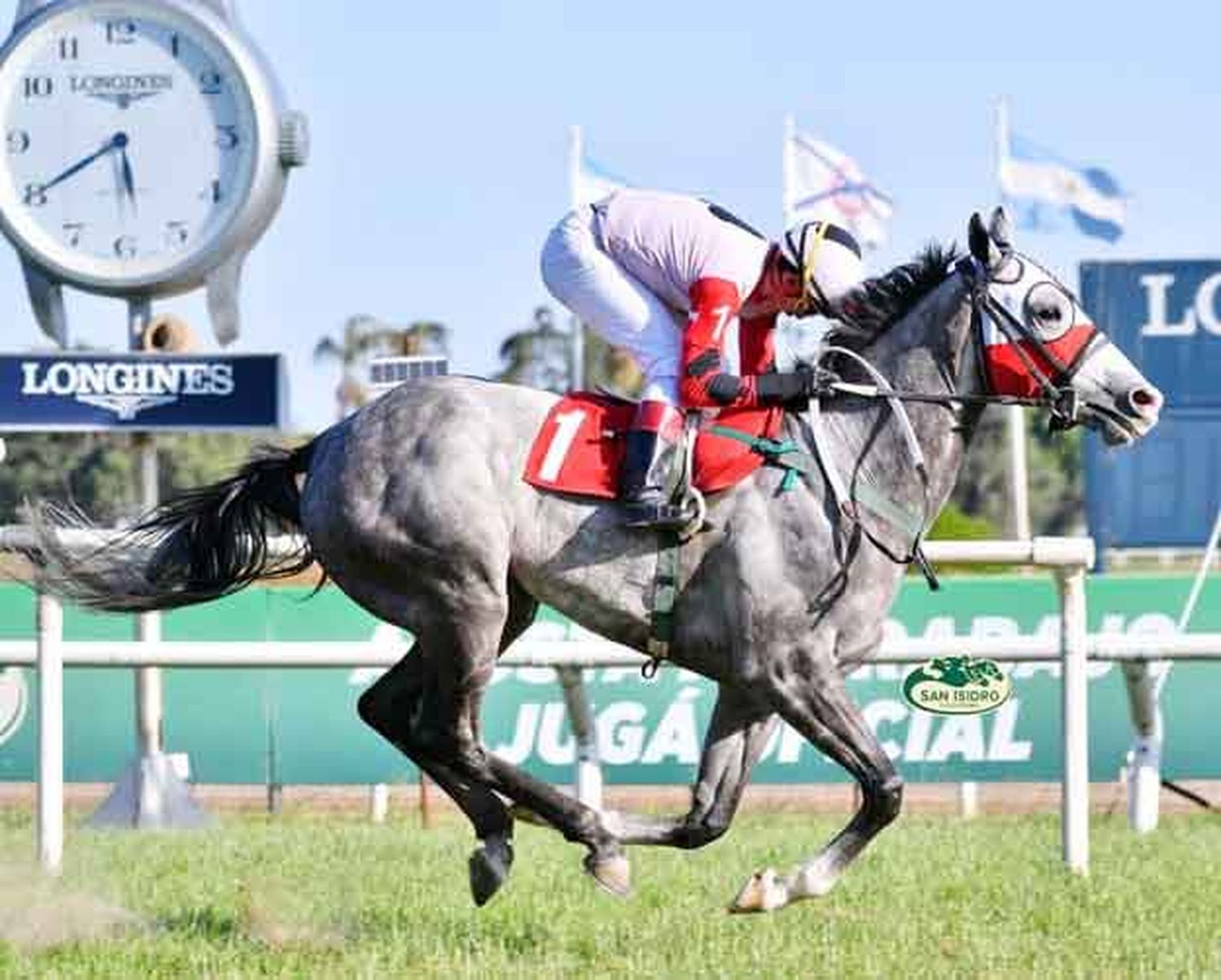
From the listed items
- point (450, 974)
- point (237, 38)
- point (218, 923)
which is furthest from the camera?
point (237, 38)

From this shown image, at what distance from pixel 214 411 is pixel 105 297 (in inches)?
38.1

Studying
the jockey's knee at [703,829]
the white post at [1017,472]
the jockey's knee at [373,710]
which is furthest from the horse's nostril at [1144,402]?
the white post at [1017,472]

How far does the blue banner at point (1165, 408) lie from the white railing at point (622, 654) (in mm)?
6507

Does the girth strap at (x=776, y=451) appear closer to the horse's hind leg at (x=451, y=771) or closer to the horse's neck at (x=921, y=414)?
the horse's neck at (x=921, y=414)

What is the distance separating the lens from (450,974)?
6.20m

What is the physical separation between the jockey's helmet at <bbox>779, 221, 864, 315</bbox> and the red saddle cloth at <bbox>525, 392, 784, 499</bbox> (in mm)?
351

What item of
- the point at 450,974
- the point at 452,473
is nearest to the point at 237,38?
the point at 452,473

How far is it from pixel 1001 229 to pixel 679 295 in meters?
0.91

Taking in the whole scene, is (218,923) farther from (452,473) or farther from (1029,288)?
(1029,288)

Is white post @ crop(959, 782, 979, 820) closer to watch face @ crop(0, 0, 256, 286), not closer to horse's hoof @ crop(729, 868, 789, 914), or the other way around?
watch face @ crop(0, 0, 256, 286)

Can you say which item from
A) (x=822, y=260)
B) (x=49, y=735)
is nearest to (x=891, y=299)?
(x=822, y=260)

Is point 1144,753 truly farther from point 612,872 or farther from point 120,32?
point 120,32

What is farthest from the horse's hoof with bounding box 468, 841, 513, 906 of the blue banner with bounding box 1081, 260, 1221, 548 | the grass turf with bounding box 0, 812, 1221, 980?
the blue banner with bounding box 1081, 260, 1221, 548

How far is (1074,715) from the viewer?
333 inches
